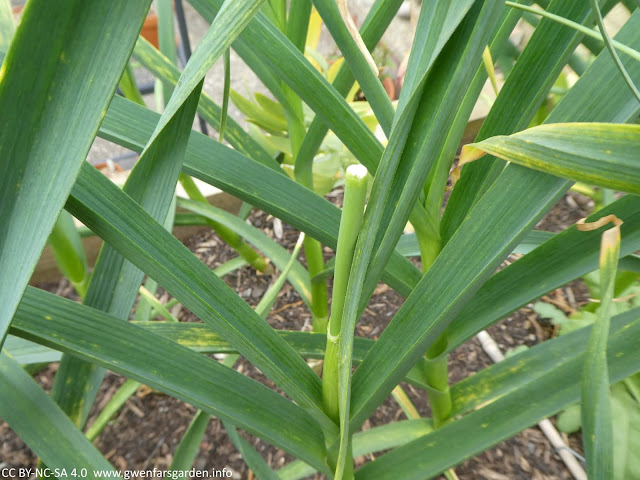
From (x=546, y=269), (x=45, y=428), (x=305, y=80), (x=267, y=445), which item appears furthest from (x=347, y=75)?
(x=267, y=445)

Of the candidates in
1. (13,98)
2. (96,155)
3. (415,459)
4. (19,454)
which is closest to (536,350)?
(415,459)

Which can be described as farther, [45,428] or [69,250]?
[69,250]

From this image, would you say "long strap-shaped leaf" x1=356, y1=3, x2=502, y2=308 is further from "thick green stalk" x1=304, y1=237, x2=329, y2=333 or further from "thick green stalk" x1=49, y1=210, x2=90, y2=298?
"thick green stalk" x1=49, y1=210, x2=90, y2=298

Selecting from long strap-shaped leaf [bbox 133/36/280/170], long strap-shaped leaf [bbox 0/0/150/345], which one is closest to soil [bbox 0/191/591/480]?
long strap-shaped leaf [bbox 133/36/280/170]

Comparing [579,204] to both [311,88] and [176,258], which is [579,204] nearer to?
[311,88]

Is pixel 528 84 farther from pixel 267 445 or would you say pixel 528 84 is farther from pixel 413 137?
pixel 267 445

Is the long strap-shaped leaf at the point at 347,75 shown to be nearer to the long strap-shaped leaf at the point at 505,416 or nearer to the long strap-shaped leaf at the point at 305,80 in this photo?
the long strap-shaped leaf at the point at 305,80

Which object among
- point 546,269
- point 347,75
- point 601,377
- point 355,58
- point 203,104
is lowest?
point 601,377
